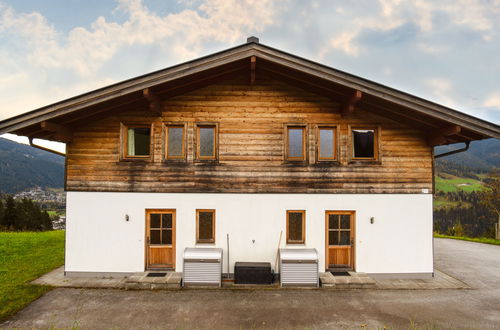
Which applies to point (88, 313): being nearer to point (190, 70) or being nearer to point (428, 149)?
point (190, 70)

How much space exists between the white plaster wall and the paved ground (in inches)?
42.1

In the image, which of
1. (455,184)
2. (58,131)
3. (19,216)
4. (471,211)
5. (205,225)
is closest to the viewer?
(58,131)

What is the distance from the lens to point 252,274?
759 centimetres

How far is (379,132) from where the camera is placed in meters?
8.43

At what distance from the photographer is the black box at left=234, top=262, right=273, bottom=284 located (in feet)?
24.8

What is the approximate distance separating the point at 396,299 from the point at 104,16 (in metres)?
18.2

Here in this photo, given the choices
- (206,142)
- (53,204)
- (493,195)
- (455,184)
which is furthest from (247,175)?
(53,204)

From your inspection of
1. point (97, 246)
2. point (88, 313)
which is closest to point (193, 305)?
point (88, 313)

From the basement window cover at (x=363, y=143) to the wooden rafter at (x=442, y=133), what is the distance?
169cm

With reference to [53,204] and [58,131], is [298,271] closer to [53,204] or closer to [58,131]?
→ [58,131]

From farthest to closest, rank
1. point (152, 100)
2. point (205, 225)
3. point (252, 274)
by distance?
point (205, 225) < point (152, 100) < point (252, 274)

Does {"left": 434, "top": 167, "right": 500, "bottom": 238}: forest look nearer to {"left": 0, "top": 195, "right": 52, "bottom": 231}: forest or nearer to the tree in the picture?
the tree

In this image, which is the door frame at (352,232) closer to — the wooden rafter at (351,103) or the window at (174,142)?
the wooden rafter at (351,103)

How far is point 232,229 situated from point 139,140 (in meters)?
4.05
